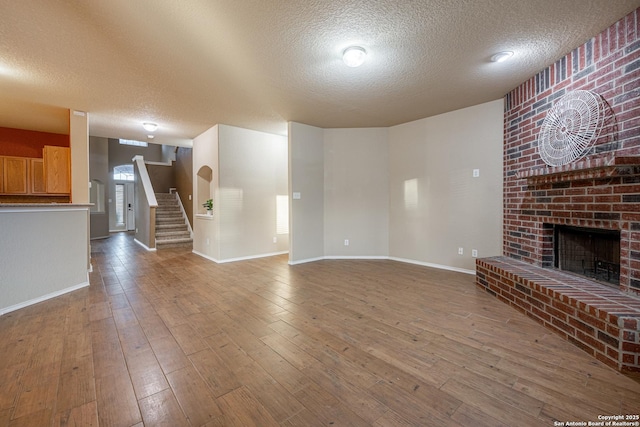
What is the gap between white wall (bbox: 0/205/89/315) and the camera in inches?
106

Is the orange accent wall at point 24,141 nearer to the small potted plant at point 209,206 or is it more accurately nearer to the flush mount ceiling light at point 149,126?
the flush mount ceiling light at point 149,126

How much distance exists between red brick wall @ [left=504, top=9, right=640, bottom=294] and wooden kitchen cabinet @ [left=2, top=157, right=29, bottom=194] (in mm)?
8021

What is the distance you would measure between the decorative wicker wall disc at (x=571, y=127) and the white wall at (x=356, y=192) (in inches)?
99.0

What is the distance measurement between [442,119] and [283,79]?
106 inches

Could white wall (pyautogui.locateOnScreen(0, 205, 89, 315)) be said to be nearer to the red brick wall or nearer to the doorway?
the red brick wall

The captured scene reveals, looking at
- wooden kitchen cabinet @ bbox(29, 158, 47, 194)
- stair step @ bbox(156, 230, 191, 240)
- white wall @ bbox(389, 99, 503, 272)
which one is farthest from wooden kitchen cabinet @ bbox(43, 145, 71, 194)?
white wall @ bbox(389, 99, 503, 272)

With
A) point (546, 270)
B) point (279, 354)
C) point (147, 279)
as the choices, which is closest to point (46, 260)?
point (147, 279)

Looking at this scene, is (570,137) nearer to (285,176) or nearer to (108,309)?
(285,176)

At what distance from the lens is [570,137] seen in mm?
2551

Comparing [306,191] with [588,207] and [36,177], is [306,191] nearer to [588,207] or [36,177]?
[588,207]

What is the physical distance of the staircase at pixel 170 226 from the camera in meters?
6.87

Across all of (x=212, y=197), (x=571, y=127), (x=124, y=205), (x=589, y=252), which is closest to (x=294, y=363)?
(x=589, y=252)

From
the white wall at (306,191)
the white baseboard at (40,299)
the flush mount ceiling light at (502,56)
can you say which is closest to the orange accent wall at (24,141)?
the white baseboard at (40,299)

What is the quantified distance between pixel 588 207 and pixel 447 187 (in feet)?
6.19
